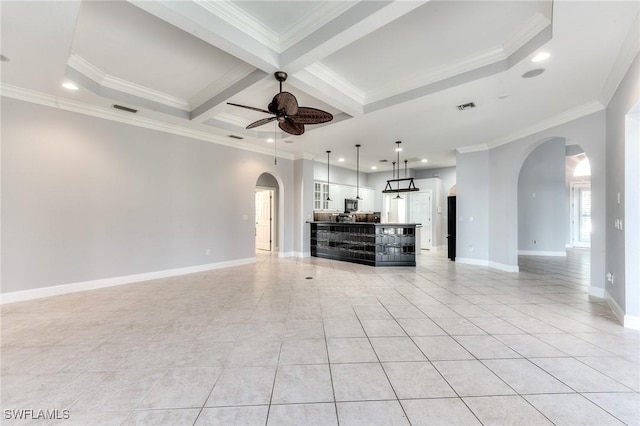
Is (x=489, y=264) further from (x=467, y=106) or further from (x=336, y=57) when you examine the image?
(x=336, y=57)

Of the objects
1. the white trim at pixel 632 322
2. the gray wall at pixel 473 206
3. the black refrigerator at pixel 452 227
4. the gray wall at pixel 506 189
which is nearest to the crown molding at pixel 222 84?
the gray wall at pixel 506 189

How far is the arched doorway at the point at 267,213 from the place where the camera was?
868 cm

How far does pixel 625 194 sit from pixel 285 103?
155 inches

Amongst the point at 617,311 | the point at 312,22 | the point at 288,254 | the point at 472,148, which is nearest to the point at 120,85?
the point at 312,22

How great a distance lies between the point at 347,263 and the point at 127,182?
4917 mm

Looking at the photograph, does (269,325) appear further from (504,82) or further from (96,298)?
(504,82)

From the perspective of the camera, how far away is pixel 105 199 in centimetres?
457

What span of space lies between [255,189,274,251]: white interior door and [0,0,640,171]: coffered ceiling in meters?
4.03

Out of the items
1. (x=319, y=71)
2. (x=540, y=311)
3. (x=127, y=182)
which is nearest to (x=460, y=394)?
(x=540, y=311)

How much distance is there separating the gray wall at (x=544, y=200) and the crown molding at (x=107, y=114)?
8.20 meters

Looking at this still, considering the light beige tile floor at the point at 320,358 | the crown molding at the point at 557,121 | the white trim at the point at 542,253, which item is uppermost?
the crown molding at the point at 557,121

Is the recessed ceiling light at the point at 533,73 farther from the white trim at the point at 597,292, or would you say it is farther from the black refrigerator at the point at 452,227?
the black refrigerator at the point at 452,227

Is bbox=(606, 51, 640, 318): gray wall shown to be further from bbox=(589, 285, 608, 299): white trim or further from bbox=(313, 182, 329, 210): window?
bbox=(313, 182, 329, 210): window

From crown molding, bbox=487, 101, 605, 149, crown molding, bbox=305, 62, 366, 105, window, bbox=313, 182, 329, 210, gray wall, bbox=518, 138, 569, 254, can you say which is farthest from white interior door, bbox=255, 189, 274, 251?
gray wall, bbox=518, 138, 569, 254
